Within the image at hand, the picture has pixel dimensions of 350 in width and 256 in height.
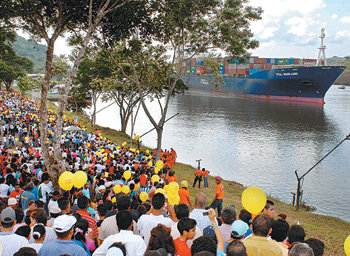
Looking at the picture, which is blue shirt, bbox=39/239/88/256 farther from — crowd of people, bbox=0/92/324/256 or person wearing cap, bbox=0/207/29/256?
person wearing cap, bbox=0/207/29/256

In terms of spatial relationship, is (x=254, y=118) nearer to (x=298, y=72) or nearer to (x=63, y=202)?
(x=298, y=72)

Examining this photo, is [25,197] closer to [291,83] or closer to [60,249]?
[60,249]

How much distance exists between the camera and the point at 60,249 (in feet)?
11.8

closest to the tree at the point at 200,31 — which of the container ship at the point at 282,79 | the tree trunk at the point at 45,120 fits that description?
the tree trunk at the point at 45,120

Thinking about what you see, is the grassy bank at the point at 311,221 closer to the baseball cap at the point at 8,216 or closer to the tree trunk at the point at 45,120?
the tree trunk at the point at 45,120

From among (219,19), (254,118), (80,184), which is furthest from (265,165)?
(254,118)

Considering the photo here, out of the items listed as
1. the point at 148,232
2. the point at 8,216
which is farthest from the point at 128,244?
the point at 8,216

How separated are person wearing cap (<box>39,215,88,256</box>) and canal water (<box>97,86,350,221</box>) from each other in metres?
14.8

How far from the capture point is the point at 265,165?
24.9 metres

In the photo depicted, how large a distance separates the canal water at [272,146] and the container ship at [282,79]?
28.7 ft

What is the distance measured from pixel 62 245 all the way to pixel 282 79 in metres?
70.0

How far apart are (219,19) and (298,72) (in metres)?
53.5

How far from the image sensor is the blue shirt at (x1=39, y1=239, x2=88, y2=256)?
357cm

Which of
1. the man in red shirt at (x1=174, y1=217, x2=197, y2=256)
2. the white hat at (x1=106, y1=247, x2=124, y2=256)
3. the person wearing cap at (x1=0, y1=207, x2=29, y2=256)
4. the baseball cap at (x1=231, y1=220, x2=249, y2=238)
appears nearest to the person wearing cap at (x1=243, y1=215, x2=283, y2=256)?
the baseball cap at (x1=231, y1=220, x2=249, y2=238)
